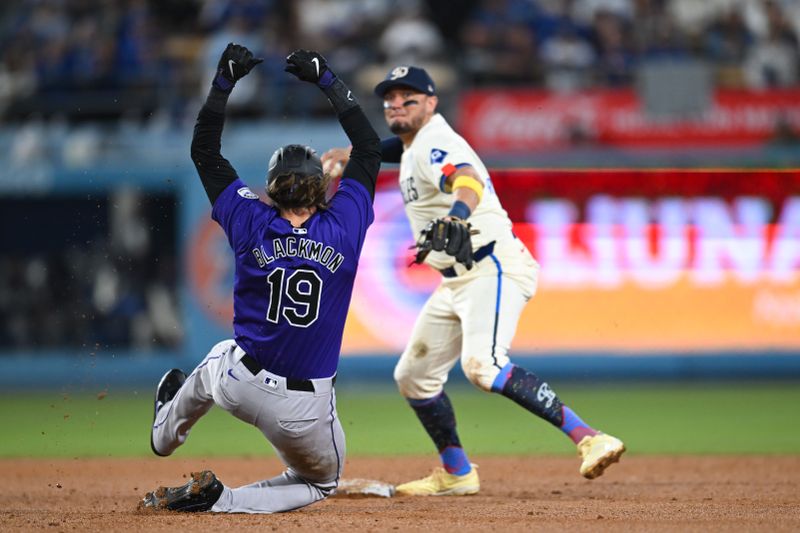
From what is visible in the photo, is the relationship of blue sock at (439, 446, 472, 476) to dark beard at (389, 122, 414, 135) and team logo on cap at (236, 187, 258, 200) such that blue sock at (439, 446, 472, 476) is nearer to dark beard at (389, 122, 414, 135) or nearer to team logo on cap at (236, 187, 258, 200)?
dark beard at (389, 122, 414, 135)

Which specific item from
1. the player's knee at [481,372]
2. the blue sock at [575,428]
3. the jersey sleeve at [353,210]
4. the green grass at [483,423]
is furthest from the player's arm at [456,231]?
the green grass at [483,423]

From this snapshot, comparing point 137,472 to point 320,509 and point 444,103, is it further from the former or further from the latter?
point 444,103

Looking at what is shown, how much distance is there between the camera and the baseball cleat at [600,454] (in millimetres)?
6145

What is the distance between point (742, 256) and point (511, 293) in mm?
8144

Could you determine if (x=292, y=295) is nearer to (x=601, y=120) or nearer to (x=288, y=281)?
(x=288, y=281)

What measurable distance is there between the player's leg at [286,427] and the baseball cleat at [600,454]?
1.39m

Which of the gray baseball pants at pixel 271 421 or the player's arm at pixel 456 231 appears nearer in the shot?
the gray baseball pants at pixel 271 421

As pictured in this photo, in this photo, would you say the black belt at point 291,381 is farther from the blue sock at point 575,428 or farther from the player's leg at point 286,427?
the blue sock at point 575,428

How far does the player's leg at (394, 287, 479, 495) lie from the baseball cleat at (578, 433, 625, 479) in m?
1.08

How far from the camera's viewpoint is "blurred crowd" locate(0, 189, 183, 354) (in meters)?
16.4

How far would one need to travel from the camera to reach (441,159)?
6648 millimetres

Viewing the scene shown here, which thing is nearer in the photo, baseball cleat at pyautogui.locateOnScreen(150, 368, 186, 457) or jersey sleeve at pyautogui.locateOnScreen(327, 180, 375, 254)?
jersey sleeve at pyautogui.locateOnScreen(327, 180, 375, 254)

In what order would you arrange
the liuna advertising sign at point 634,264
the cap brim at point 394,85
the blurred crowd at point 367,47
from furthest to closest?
the blurred crowd at point 367,47 < the liuna advertising sign at point 634,264 < the cap brim at point 394,85

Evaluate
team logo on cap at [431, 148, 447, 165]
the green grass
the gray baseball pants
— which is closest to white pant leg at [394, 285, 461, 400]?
team logo on cap at [431, 148, 447, 165]
